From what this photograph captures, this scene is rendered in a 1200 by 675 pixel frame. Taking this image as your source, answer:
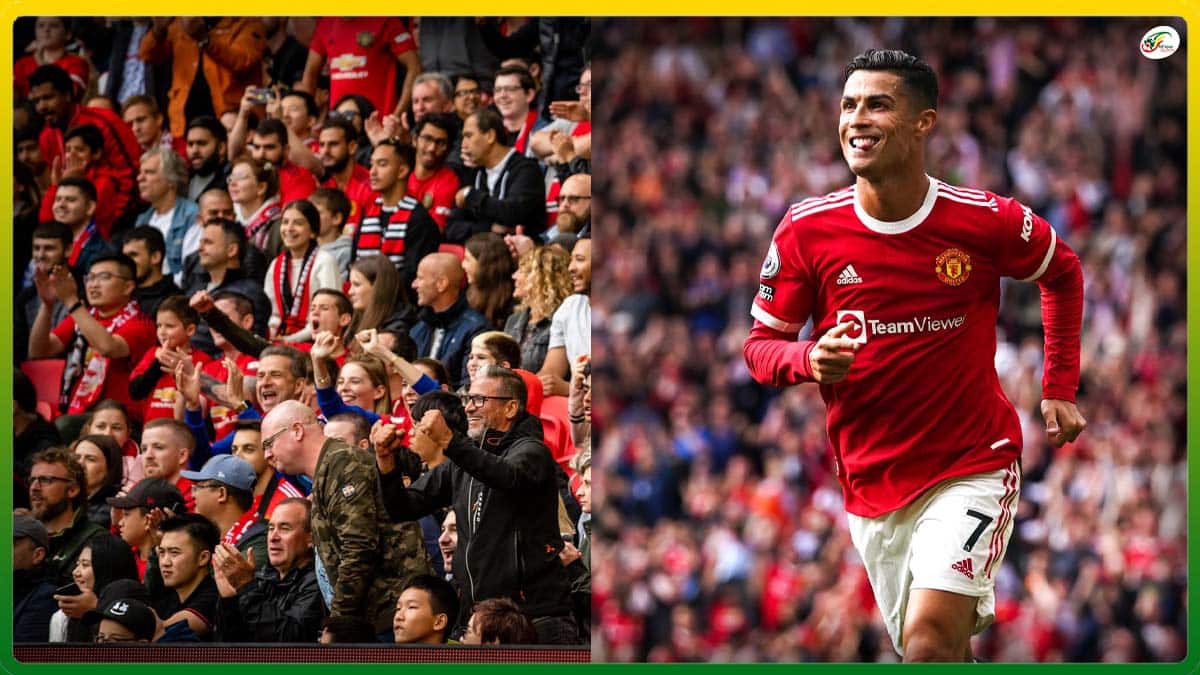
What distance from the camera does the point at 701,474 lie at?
8609 mm

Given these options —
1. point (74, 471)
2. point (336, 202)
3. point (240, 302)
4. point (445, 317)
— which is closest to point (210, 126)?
point (336, 202)

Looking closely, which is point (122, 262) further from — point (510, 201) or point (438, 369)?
point (510, 201)

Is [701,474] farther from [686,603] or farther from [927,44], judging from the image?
[927,44]

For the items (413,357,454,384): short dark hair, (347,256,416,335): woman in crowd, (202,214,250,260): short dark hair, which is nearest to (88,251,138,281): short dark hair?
(202,214,250,260): short dark hair

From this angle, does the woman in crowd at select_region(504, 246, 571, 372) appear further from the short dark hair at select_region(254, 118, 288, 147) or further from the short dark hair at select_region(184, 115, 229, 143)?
the short dark hair at select_region(184, 115, 229, 143)

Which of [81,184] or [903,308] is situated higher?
[81,184]

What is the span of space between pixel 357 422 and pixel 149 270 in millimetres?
1119

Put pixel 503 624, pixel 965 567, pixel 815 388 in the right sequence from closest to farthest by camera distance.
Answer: pixel 965 567 → pixel 503 624 → pixel 815 388

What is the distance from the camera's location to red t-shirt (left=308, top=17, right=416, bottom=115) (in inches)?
242

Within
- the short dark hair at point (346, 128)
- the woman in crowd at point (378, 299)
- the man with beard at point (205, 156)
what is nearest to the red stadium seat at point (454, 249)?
the woman in crowd at point (378, 299)

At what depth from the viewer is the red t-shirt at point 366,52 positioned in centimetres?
614

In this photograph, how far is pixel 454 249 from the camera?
6004 mm

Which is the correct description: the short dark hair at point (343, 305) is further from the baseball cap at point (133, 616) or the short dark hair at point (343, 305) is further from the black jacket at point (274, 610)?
the baseball cap at point (133, 616)

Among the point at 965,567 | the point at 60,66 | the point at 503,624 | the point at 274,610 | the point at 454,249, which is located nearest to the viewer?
the point at 965,567
